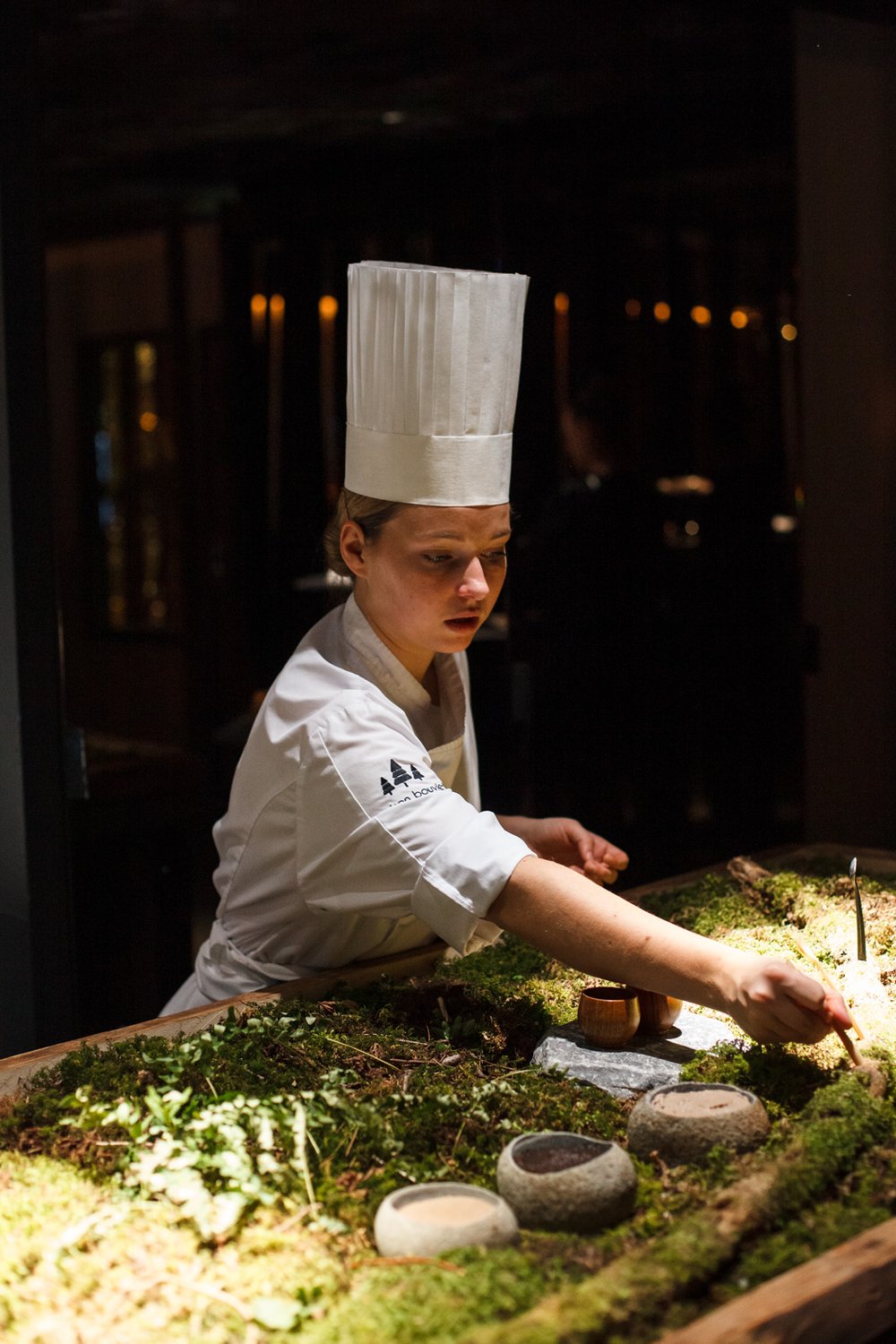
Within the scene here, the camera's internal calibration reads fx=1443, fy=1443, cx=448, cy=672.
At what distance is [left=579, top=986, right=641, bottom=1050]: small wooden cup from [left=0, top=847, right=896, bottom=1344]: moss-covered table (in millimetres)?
68

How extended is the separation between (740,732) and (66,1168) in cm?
415

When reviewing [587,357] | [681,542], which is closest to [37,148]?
[587,357]

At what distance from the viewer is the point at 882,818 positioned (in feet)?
11.6

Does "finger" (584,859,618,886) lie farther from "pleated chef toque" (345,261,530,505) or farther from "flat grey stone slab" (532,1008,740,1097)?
"pleated chef toque" (345,261,530,505)

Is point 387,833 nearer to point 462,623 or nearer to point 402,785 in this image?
point 402,785

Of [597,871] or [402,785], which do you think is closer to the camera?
[402,785]

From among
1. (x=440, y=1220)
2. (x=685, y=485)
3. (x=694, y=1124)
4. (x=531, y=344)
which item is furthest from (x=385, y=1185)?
(x=685, y=485)

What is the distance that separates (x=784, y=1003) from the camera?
1368 millimetres

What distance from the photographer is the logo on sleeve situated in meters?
1.60

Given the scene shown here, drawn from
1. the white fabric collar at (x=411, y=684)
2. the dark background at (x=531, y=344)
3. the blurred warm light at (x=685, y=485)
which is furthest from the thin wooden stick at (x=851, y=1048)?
the blurred warm light at (x=685, y=485)

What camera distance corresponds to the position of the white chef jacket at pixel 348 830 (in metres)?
1.57

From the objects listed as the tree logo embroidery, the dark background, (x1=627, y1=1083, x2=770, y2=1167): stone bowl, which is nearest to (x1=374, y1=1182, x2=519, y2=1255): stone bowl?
(x1=627, y1=1083, x2=770, y2=1167): stone bowl

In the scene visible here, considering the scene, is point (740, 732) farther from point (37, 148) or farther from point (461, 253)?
point (37, 148)

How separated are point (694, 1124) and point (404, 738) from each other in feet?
1.96
